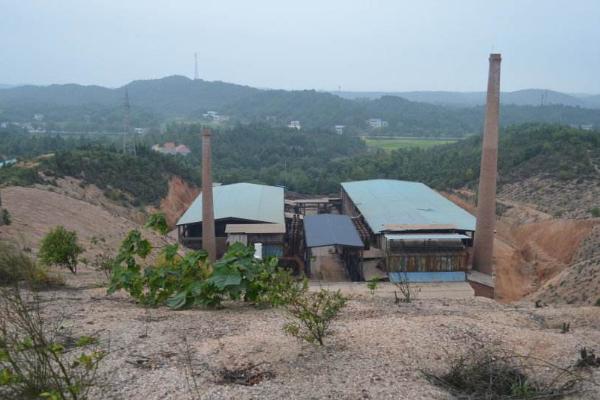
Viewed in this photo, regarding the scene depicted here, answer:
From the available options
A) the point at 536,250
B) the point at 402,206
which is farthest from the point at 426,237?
the point at 536,250

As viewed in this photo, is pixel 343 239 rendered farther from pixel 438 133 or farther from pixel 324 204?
pixel 438 133

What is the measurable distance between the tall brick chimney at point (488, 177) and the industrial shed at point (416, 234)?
54cm

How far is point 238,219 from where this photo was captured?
21.3 m

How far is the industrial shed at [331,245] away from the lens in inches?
709

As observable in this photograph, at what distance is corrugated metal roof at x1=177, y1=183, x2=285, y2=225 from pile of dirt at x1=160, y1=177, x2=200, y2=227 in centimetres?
481

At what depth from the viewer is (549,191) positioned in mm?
30672

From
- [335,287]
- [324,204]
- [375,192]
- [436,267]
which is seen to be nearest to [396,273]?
[436,267]

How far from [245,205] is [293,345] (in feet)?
57.4

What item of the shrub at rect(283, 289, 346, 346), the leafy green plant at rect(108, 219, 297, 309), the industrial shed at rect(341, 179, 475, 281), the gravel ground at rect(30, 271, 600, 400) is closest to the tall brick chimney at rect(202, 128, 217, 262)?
the industrial shed at rect(341, 179, 475, 281)

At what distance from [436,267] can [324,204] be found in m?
14.4

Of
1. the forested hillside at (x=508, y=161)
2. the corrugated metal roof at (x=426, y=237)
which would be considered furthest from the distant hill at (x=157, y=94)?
the corrugated metal roof at (x=426, y=237)

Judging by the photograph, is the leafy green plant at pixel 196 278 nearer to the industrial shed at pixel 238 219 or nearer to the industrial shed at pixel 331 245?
the industrial shed at pixel 331 245

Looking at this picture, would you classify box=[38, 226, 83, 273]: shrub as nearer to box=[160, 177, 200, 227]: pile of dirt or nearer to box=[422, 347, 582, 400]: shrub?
box=[422, 347, 582, 400]: shrub

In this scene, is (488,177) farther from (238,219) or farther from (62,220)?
(62,220)
